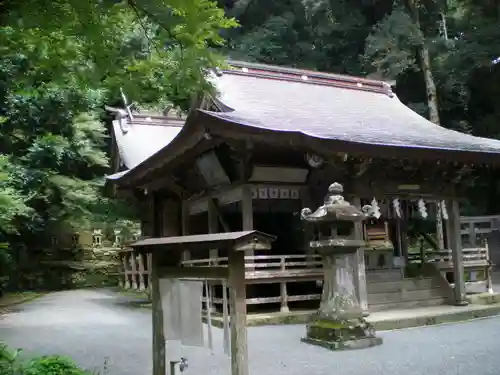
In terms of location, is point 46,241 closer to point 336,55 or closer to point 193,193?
point 193,193

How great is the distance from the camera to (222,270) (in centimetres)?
411

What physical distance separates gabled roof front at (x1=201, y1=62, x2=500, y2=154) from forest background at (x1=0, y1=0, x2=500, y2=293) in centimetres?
145

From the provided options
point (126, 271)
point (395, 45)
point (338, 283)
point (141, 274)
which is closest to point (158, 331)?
point (338, 283)

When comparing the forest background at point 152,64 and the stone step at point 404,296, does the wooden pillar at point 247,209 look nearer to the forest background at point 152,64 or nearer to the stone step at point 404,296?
the forest background at point 152,64

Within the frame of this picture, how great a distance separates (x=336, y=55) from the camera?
82.9 ft

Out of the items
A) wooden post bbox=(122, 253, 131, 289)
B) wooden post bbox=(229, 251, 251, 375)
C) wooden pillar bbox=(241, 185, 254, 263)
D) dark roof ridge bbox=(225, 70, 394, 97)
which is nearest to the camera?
wooden post bbox=(229, 251, 251, 375)

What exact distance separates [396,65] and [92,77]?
57.9 feet

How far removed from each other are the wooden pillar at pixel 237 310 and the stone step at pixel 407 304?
21.3 feet

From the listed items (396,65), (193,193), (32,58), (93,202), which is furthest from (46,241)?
(32,58)

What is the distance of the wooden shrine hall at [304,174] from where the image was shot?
30.3 ft

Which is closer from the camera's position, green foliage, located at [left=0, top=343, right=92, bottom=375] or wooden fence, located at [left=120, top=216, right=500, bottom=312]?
green foliage, located at [left=0, top=343, right=92, bottom=375]

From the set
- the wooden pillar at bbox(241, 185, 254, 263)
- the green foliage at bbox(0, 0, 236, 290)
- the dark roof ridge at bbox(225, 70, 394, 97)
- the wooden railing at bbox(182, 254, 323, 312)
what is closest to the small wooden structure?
the green foliage at bbox(0, 0, 236, 290)

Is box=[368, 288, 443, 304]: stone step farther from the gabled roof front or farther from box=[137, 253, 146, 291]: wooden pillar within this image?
box=[137, 253, 146, 291]: wooden pillar

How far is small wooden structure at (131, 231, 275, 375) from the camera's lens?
3825 mm
